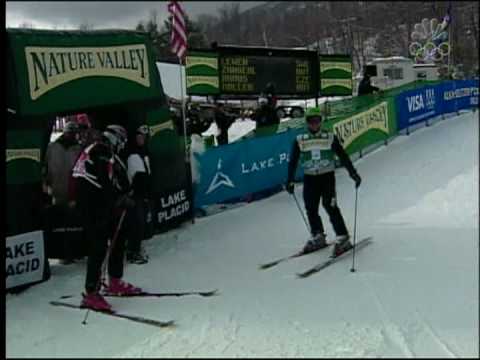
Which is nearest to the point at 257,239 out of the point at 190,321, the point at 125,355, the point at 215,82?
the point at 190,321

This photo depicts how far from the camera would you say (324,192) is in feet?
26.3

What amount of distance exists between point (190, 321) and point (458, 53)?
23.6m

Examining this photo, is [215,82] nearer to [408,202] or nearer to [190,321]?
[408,202]

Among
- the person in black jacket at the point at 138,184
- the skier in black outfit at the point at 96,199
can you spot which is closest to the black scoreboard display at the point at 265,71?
the person in black jacket at the point at 138,184

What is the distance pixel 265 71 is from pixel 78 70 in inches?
470

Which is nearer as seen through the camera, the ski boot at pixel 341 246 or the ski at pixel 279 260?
the ski at pixel 279 260

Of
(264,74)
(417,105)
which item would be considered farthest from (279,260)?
(264,74)

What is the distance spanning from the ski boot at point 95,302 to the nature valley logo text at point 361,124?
27.1 feet

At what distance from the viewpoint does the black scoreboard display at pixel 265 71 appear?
1825 cm

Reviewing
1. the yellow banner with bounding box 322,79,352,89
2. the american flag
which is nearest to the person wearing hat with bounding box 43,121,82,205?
the american flag

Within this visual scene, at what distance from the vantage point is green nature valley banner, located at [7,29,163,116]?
7.06 metres

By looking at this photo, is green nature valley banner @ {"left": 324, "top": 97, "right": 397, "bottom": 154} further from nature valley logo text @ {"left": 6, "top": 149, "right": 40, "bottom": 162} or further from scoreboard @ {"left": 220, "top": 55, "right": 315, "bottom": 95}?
nature valley logo text @ {"left": 6, "top": 149, "right": 40, "bottom": 162}

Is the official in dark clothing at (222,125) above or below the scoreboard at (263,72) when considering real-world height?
below

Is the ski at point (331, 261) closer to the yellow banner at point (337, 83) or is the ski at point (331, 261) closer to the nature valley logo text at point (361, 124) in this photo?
the nature valley logo text at point (361, 124)
